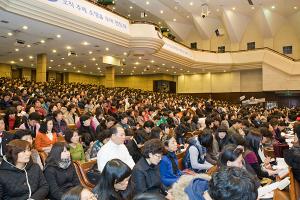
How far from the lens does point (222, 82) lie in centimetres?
2750

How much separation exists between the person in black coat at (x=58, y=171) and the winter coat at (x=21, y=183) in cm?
8

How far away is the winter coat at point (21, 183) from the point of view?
3043 millimetres

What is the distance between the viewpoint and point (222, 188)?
150cm

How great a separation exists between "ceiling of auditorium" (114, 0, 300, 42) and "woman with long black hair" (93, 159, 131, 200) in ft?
69.8

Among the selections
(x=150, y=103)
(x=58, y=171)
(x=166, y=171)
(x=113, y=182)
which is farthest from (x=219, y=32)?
(x=113, y=182)

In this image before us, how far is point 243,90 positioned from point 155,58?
372 inches

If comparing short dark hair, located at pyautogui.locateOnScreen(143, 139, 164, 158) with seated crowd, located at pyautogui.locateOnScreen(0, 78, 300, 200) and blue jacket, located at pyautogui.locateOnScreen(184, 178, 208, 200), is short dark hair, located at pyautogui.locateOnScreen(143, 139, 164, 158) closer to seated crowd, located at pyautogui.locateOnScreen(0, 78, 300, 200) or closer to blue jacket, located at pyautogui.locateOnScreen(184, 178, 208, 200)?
seated crowd, located at pyautogui.locateOnScreen(0, 78, 300, 200)

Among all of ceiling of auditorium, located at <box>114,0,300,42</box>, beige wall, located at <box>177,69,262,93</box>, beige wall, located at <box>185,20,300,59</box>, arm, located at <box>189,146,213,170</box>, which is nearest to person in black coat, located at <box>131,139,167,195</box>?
arm, located at <box>189,146,213,170</box>

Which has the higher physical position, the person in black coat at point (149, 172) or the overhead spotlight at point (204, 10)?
the overhead spotlight at point (204, 10)

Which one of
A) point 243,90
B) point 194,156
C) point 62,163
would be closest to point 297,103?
point 243,90

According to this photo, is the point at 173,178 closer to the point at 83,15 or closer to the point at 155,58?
the point at 83,15

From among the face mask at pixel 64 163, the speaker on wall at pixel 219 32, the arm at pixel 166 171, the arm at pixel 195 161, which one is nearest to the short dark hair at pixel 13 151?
the face mask at pixel 64 163

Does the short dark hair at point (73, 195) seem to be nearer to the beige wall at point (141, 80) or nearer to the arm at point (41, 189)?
the arm at point (41, 189)

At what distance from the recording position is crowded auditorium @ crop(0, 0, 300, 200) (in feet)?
10.1
